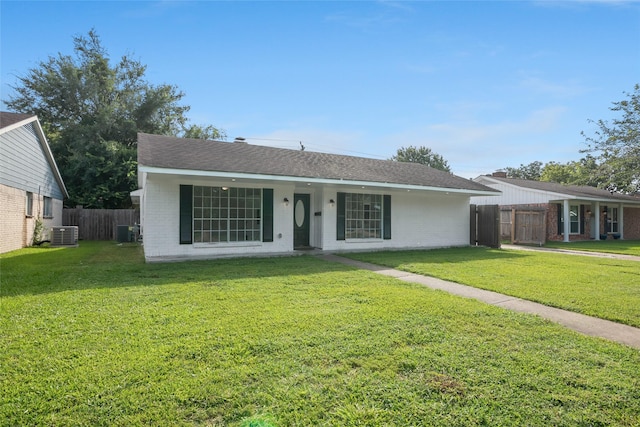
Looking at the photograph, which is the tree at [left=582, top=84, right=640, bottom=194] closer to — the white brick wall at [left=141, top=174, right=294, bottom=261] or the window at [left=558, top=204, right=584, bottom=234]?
the window at [left=558, top=204, right=584, bottom=234]

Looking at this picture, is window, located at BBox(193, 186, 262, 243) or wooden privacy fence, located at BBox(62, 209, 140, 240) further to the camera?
wooden privacy fence, located at BBox(62, 209, 140, 240)

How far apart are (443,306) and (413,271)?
10.3ft

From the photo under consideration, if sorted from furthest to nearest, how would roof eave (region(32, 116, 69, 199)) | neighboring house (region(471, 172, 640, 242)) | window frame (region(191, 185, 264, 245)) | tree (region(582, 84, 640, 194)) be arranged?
tree (region(582, 84, 640, 194)) < neighboring house (region(471, 172, 640, 242)) < roof eave (region(32, 116, 69, 199)) < window frame (region(191, 185, 264, 245))

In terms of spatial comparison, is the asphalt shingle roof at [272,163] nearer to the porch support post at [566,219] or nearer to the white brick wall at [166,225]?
the white brick wall at [166,225]

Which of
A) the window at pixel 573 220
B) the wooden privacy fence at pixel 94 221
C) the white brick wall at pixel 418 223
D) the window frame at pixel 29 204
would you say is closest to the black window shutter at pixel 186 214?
the white brick wall at pixel 418 223

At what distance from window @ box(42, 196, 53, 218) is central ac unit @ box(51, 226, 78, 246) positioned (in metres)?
1.94

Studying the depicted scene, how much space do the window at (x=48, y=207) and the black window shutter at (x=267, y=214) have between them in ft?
37.2

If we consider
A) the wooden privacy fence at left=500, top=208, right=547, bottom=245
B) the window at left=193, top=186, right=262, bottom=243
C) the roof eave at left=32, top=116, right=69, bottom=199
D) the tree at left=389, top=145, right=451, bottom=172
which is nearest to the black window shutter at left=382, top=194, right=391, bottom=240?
the window at left=193, top=186, right=262, bottom=243

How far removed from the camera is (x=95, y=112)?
78.7 feet

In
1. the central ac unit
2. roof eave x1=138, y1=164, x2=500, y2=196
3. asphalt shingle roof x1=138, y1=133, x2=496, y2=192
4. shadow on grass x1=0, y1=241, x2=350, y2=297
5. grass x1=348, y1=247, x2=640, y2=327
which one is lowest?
grass x1=348, y1=247, x2=640, y2=327

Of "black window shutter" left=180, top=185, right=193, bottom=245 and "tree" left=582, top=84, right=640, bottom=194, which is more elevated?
"tree" left=582, top=84, right=640, bottom=194

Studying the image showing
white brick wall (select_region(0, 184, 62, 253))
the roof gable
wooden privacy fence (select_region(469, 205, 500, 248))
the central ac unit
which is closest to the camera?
white brick wall (select_region(0, 184, 62, 253))

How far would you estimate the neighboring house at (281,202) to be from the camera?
31.7 feet

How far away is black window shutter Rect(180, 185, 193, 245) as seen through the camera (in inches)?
Answer: 385
